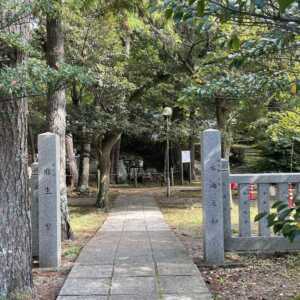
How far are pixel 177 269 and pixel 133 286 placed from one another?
0.83 metres

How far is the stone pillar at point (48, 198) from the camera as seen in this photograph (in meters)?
5.64

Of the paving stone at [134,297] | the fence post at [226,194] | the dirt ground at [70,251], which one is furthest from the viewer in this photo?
the fence post at [226,194]

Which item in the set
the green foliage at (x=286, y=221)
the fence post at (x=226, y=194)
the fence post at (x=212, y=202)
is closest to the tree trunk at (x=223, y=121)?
the fence post at (x=226, y=194)

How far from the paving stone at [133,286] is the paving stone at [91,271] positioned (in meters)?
0.25

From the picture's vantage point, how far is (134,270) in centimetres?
523

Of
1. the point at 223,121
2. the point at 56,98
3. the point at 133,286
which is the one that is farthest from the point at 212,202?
the point at 223,121

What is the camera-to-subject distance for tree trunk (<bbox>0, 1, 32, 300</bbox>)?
4082 millimetres

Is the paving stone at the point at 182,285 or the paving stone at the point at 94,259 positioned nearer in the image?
the paving stone at the point at 182,285

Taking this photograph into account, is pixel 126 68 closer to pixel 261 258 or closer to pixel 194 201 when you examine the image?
pixel 194 201

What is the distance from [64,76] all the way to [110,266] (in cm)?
256

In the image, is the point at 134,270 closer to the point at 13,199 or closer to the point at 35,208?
the point at 35,208

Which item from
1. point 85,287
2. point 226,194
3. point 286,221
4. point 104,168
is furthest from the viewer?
point 104,168

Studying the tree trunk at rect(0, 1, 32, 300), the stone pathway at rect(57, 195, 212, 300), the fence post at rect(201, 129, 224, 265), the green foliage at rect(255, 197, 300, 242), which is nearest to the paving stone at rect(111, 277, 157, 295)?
the stone pathway at rect(57, 195, 212, 300)

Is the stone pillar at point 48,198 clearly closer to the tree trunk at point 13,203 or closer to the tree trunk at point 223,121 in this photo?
the tree trunk at point 13,203
